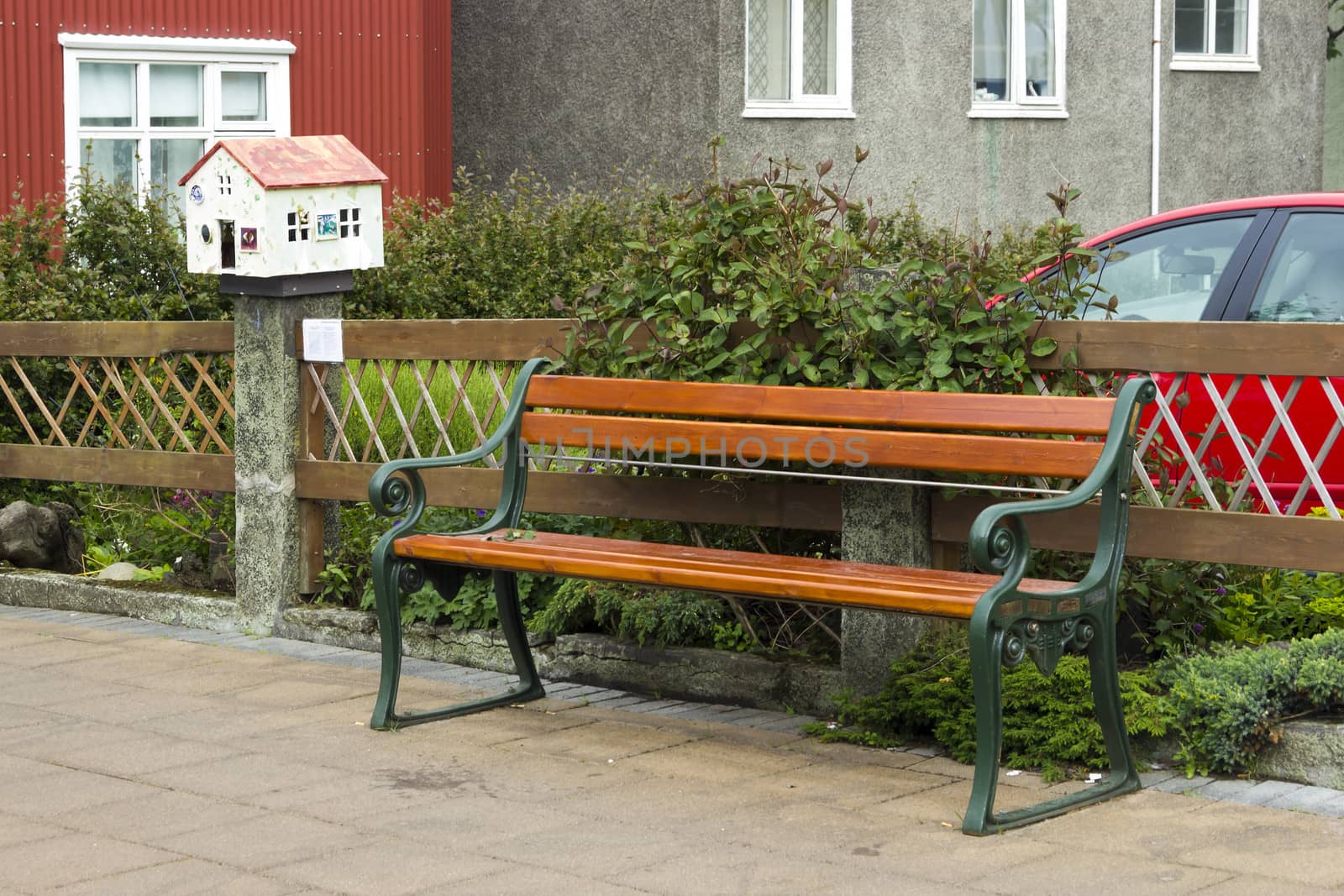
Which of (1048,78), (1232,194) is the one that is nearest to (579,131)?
(1048,78)

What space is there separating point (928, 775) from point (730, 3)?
1148cm

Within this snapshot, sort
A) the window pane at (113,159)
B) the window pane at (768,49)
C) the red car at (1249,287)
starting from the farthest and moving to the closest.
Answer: the window pane at (768,49), the window pane at (113,159), the red car at (1249,287)

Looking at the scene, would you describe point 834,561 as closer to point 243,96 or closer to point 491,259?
point 491,259

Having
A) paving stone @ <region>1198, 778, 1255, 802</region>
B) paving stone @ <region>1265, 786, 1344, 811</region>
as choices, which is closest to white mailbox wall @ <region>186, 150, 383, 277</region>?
paving stone @ <region>1198, 778, 1255, 802</region>

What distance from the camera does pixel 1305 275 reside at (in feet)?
20.2

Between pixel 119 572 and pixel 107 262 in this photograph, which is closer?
pixel 119 572

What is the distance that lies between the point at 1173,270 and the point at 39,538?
5161 mm

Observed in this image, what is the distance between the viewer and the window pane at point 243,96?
1469cm

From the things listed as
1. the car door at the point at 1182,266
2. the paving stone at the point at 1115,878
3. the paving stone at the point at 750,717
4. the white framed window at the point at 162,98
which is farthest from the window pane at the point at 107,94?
Answer: the paving stone at the point at 1115,878

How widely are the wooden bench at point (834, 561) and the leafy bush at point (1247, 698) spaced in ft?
0.81

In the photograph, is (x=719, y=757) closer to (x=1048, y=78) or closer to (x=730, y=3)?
(x=730, y=3)

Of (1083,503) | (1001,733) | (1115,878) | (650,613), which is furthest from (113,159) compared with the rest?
(1115,878)

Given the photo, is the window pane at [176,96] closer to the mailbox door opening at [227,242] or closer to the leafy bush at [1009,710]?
the mailbox door opening at [227,242]

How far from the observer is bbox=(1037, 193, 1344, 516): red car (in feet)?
19.0
